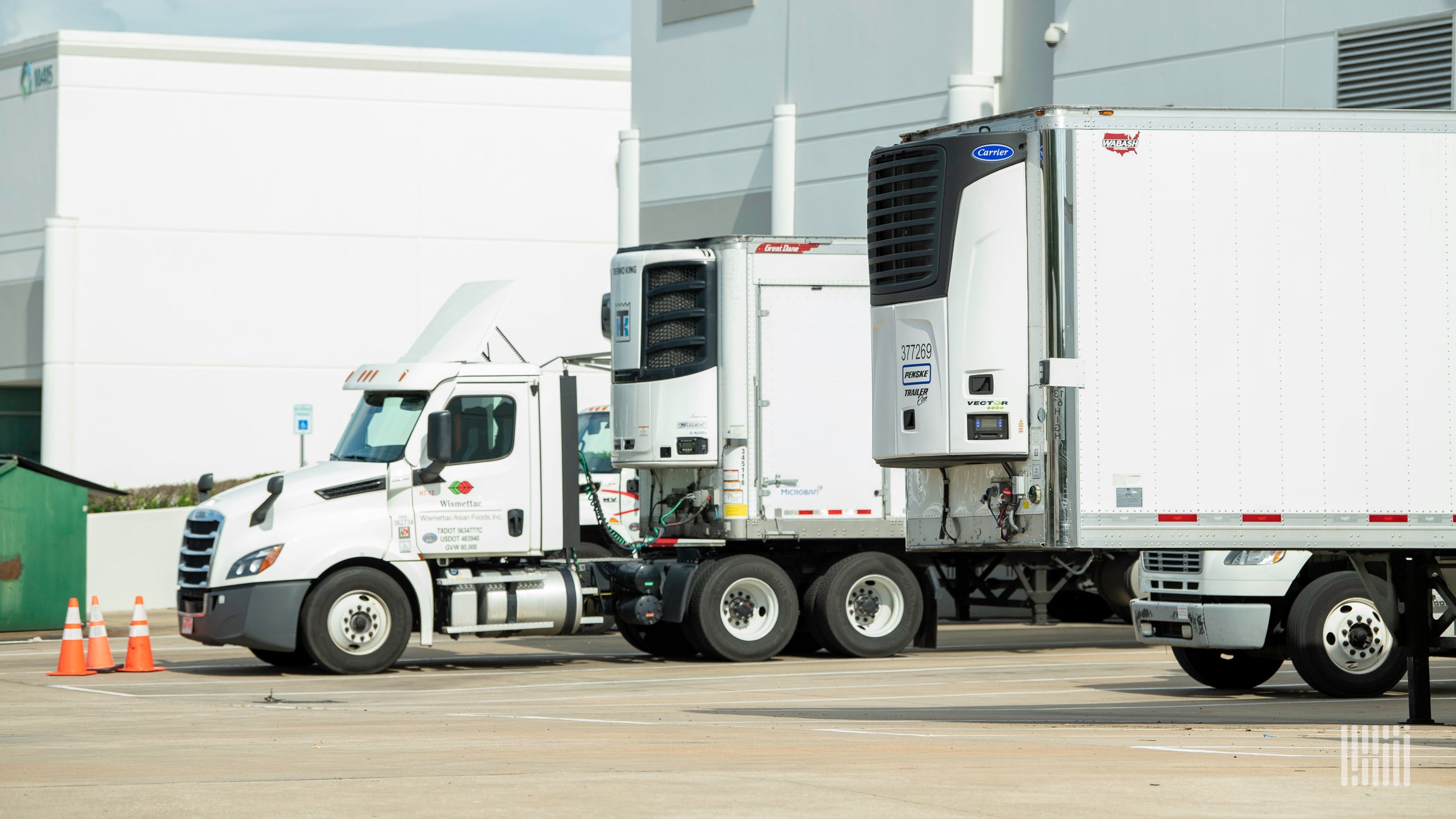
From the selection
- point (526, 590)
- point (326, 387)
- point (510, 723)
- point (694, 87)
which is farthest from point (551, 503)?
point (326, 387)

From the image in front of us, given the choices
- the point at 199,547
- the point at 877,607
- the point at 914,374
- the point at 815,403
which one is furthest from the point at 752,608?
the point at 914,374

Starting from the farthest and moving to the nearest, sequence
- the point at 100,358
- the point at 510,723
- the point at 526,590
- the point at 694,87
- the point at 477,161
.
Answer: the point at 477,161 → the point at 100,358 → the point at 694,87 → the point at 526,590 → the point at 510,723

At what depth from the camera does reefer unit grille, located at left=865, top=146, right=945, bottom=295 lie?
12.4 m

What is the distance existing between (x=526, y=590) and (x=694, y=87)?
14.7 meters

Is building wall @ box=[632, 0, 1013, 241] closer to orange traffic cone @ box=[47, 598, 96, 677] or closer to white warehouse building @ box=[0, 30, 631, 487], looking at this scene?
orange traffic cone @ box=[47, 598, 96, 677]

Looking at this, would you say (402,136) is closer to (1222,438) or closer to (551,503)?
(551,503)

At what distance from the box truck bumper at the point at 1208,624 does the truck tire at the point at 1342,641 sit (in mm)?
246

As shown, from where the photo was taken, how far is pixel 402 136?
49.2 meters

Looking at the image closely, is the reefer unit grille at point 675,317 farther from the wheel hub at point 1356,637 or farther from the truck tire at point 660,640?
the wheel hub at point 1356,637

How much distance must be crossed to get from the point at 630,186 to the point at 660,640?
46.6ft

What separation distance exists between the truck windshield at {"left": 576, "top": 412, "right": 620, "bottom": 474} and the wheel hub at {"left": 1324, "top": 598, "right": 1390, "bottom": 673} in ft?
30.4

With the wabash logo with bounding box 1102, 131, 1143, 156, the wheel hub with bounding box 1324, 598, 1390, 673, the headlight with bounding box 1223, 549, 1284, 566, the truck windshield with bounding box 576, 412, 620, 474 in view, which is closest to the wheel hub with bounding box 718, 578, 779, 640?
the truck windshield with bounding box 576, 412, 620, 474

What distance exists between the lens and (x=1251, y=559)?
1449 cm

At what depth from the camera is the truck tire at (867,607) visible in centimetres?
1923
